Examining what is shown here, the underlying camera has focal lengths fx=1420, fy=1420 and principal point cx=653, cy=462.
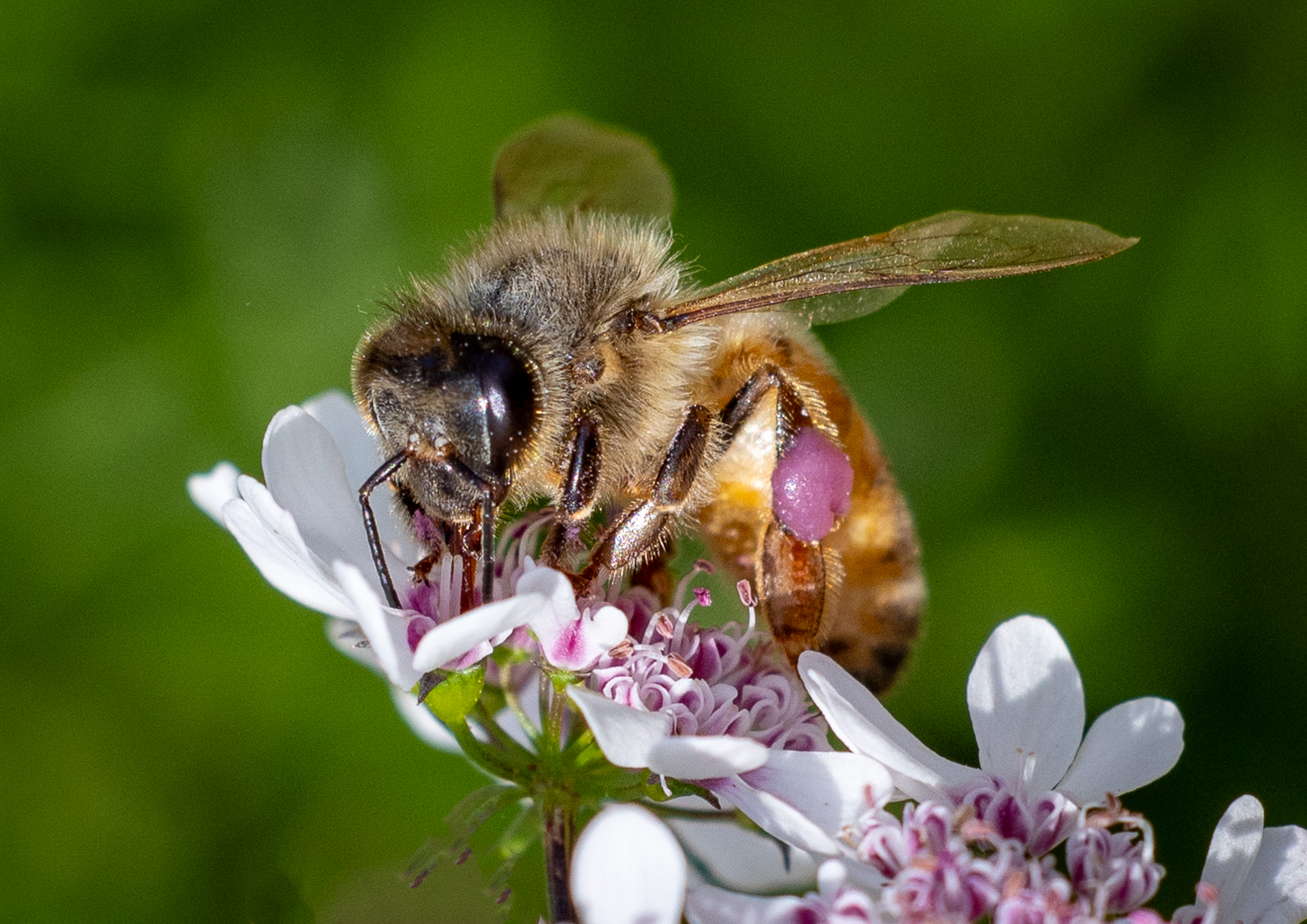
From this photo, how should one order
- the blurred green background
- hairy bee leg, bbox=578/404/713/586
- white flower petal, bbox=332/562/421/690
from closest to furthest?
1. white flower petal, bbox=332/562/421/690
2. hairy bee leg, bbox=578/404/713/586
3. the blurred green background

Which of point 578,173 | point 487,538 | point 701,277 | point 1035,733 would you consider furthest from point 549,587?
point 701,277

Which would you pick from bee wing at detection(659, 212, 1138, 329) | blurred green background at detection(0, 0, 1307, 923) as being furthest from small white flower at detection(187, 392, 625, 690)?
blurred green background at detection(0, 0, 1307, 923)

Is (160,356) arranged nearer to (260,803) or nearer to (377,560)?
(260,803)

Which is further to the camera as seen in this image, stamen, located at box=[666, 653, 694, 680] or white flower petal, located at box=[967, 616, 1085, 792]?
stamen, located at box=[666, 653, 694, 680]

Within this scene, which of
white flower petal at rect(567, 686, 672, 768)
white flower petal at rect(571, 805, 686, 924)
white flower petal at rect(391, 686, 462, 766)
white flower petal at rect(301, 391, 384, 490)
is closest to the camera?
white flower petal at rect(571, 805, 686, 924)

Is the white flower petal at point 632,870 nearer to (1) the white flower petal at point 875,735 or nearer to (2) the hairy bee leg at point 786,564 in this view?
(1) the white flower petal at point 875,735

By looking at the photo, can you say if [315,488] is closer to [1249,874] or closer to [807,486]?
[807,486]

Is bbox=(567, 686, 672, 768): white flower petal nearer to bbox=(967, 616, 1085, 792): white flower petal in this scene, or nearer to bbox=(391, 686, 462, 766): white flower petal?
bbox=(967, 616, 1085, 792): white flower petal
